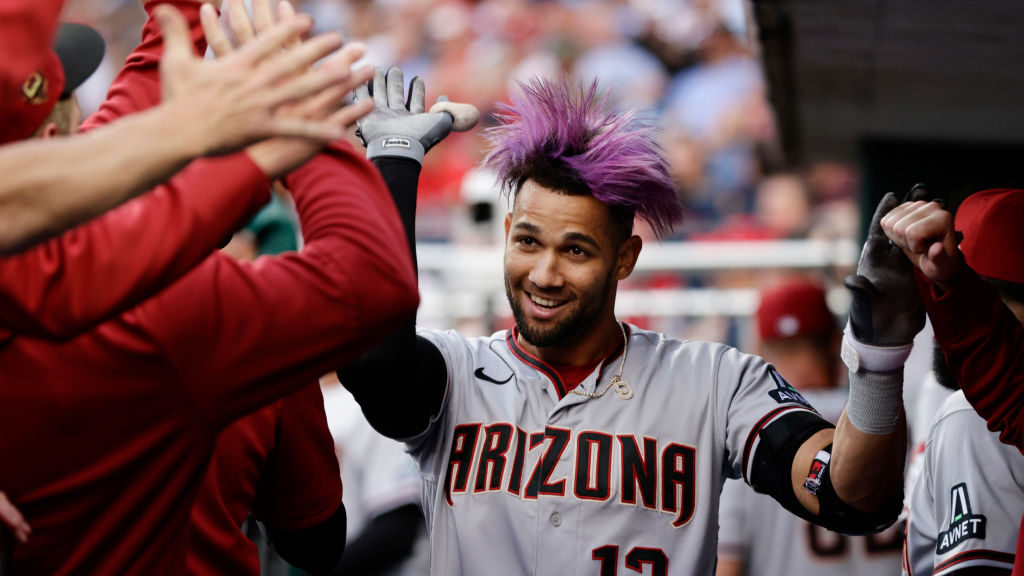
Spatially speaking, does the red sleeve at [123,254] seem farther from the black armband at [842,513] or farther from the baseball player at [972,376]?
the black armband at [842,513]

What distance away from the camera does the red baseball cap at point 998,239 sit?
2217 mm

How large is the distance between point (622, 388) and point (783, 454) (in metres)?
0.43

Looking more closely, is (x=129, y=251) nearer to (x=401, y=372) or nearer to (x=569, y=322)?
(x=401, y=372)

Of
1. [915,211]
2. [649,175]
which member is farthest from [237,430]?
[915,211]

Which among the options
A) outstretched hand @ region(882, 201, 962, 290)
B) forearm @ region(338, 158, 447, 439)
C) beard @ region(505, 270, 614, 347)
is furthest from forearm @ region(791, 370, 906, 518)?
forearm @ region(338, 158, 447, 439)

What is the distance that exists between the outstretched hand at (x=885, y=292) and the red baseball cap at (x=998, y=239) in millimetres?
352

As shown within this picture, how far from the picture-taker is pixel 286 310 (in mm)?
1467

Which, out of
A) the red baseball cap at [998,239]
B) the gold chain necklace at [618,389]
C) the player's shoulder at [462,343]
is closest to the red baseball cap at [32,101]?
the player's shoulder at [462,343]

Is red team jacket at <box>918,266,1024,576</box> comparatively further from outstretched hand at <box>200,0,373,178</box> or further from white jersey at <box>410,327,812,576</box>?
outstretched hand at <box>200,0,373,178</box>

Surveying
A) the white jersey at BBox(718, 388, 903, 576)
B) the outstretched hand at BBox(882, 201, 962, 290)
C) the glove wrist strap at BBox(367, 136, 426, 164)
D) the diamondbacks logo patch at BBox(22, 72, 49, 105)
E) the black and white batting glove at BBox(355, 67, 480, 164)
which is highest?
the black and white batting glove at BBox(355, 67, 480, 164)

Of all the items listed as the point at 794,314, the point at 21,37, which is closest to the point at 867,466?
the point at 21,37

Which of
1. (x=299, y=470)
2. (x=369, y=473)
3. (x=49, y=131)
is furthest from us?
(x=369, y=473)

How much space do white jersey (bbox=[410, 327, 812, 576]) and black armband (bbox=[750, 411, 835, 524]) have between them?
30mm

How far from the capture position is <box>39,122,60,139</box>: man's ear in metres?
1.67
